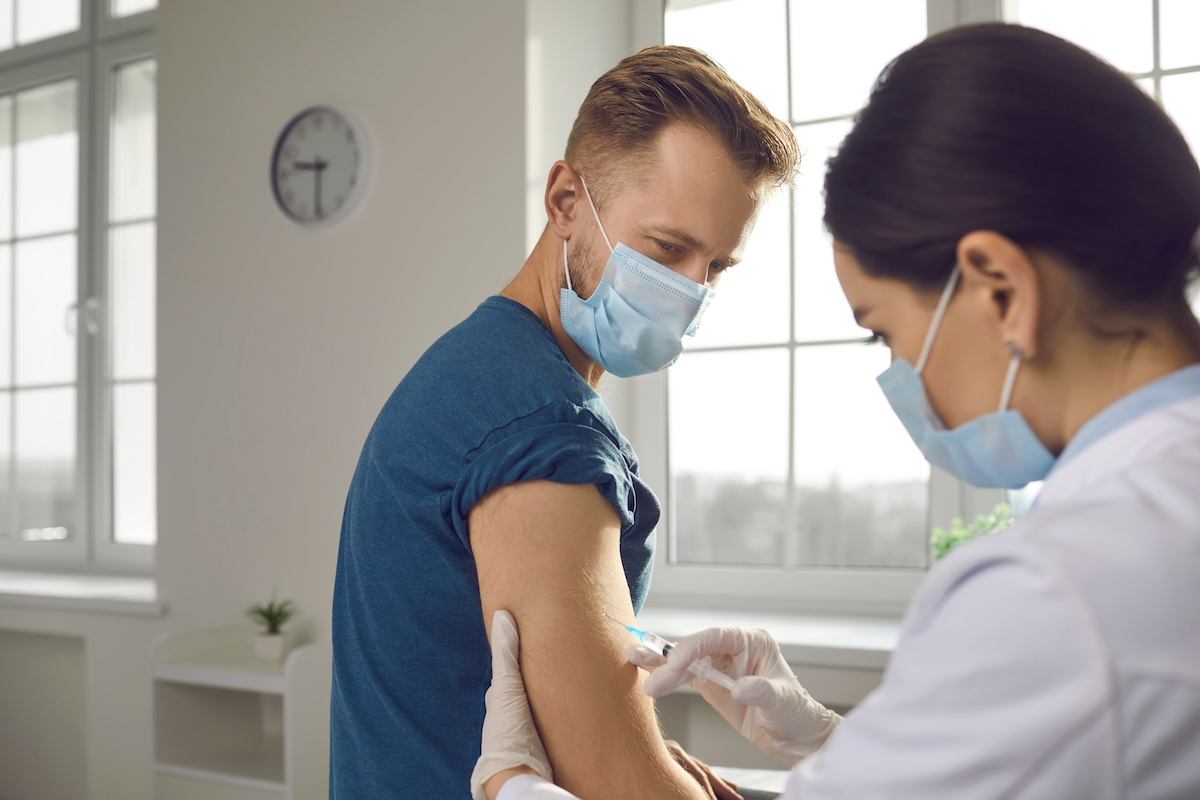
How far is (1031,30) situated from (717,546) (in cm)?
196

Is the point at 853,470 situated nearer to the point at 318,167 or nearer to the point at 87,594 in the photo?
the point at 318,167

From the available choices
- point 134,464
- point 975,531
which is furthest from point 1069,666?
point 134,464

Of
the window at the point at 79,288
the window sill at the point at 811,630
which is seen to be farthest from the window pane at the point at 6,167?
the window sill at the point at 811,630

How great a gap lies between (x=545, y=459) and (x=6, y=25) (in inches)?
152

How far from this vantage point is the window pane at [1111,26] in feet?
6.63

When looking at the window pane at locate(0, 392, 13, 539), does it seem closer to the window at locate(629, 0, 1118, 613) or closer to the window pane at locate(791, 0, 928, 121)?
the window at locate(629, 0, 1118, 613)

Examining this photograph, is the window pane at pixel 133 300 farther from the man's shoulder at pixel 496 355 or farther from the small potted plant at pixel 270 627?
the man's shoulder at pixel 496 355

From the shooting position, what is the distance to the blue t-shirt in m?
0.80

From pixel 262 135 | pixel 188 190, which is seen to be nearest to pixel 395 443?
pixel 262 135

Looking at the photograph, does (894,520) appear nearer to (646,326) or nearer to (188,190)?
(646,326)

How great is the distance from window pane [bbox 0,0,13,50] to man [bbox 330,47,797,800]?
3.48 meters

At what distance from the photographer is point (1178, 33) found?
1.99 metres

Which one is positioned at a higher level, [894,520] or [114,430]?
[114,430]

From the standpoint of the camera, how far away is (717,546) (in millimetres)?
2406
